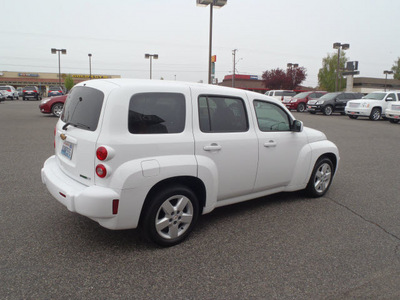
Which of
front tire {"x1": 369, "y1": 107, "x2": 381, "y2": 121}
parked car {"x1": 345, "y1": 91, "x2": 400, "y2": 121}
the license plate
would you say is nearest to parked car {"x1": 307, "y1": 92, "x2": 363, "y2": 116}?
parked car {"x1": 345, "y1": 91, "x2": 400, "y2": 121}

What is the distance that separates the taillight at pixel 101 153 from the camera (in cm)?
295

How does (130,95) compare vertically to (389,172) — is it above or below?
above

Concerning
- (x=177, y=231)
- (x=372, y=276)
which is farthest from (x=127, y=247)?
(x=372, y=276)

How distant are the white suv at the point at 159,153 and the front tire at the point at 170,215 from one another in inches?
0.4

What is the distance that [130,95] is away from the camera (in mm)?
3135

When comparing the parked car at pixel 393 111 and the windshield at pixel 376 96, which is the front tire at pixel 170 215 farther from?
the windshield at pixel 376 96

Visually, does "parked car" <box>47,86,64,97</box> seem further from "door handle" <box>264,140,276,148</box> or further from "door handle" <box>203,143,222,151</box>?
"door handle" <box>203,143,222,151</box>

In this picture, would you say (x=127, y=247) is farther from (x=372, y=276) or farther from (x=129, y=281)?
(x=372, y=276)

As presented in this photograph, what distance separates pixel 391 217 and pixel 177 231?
9.55 ft

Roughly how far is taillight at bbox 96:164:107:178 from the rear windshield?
383 mm

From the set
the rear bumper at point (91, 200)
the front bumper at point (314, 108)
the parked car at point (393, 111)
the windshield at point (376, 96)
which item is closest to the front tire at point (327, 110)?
the front bumper at point (314, 108)

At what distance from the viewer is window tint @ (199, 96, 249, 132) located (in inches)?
143

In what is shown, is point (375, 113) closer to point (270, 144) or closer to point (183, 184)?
point (270, 144)

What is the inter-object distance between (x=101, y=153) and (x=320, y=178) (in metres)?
3.47
